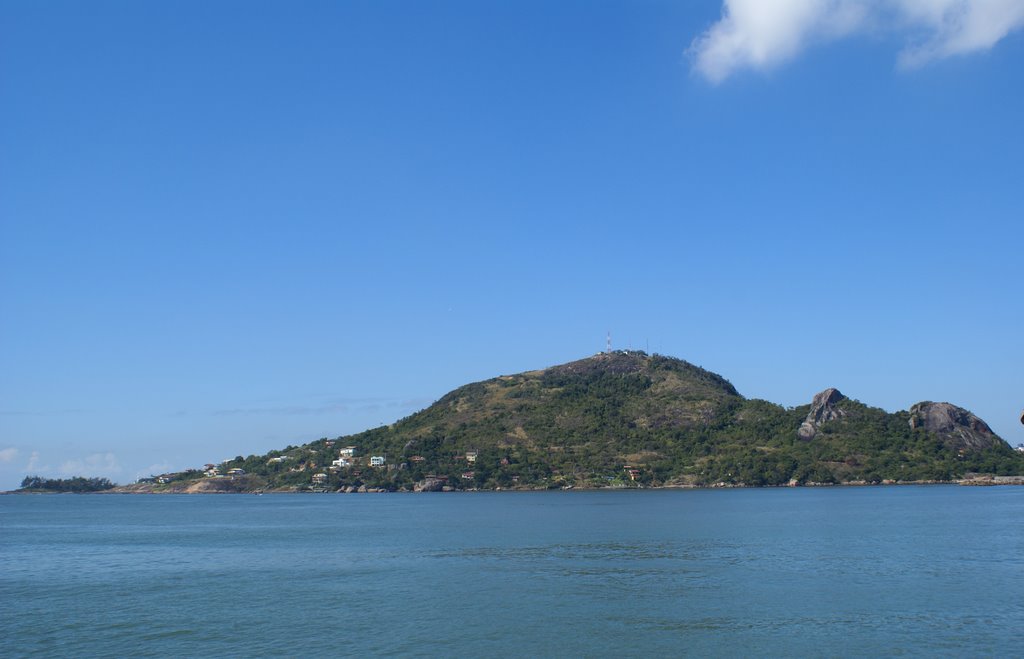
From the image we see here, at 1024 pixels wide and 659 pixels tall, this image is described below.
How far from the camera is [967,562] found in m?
56.5

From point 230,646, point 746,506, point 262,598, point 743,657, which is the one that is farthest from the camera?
point 746,506

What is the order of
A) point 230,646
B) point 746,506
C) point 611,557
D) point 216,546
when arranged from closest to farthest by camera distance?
1. point 230,646
2. point 611,557
3. point 216,546
4. point 746,506

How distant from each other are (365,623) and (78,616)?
50.5 feet

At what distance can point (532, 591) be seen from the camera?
4738 cm

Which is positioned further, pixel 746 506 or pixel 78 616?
pixel 746 506

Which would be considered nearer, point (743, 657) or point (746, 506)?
point (743, 657)

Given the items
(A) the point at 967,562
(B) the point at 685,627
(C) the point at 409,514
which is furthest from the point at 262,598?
(C) the point at 409,514

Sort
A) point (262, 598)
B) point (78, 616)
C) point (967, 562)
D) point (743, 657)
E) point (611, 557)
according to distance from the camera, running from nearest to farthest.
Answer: point (743, 657) < point (78, 616) < point (262, 598) < point (967, 562) < point (611, 557)

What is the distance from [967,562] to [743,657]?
3321 centimetres

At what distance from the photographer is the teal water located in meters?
35.1

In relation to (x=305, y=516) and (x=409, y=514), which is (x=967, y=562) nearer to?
(x=409, y=514)

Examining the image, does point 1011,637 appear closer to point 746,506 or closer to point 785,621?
point 785,621

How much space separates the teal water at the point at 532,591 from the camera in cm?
3506

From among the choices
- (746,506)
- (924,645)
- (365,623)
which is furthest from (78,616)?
(746,506)
